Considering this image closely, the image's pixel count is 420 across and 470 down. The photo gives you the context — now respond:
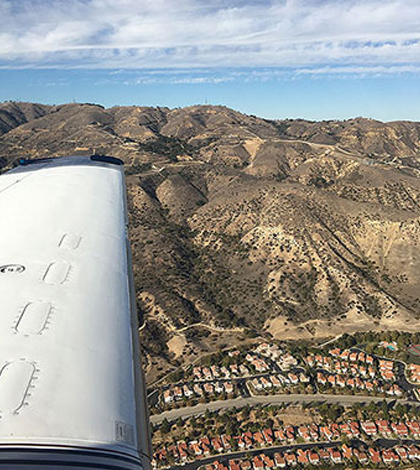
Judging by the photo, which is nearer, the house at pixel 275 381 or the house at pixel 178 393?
the house at pixel 178 393

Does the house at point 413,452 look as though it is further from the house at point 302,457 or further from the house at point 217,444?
the house at point 217,444

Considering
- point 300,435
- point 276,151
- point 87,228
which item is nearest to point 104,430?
point 87,228

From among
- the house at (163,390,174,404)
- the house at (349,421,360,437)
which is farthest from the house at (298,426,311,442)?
the house at (163,390,174,404)

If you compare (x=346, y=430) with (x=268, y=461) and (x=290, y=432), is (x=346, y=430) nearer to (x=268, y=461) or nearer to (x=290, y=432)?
(x=290, y=432)

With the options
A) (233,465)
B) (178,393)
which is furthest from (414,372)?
(178,393)

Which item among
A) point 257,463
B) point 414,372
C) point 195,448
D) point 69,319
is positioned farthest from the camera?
point 414,372

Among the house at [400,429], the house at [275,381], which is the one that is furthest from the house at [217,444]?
the house at [400,429]

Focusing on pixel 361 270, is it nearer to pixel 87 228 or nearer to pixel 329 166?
pixel 329 166
